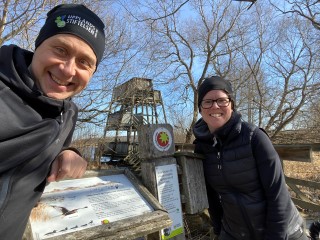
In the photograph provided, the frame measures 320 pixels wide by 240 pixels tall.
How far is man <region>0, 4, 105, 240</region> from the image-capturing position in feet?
3.46

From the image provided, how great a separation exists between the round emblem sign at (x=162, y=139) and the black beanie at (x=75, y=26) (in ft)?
3.10

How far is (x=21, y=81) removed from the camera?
110 centimetres

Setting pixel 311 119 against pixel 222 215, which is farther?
pixel 311 119

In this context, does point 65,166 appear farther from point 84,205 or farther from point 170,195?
point 170,195

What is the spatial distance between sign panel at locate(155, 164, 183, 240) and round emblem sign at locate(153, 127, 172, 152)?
0.54 feet

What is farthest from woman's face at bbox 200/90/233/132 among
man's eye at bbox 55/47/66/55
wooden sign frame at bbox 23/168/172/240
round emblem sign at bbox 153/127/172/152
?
man's eye at bbox 55/47/66/55

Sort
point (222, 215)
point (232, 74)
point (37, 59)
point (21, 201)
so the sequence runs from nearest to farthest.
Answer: point (21, 201) < point (37, 59) < point (222, 215) < point (232, 74)

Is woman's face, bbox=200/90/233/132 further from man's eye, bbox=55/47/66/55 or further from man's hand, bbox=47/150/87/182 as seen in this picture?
man's eye, bbox=55/47/66/55

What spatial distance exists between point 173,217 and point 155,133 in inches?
28.0

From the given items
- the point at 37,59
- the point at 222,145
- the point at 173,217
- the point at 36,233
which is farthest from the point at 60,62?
the point at 173,217

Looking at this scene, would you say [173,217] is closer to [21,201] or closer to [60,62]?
[21,201]

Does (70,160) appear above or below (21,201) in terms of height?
above

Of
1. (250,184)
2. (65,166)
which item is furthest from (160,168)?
(65,166)

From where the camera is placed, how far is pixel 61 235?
1.52m
